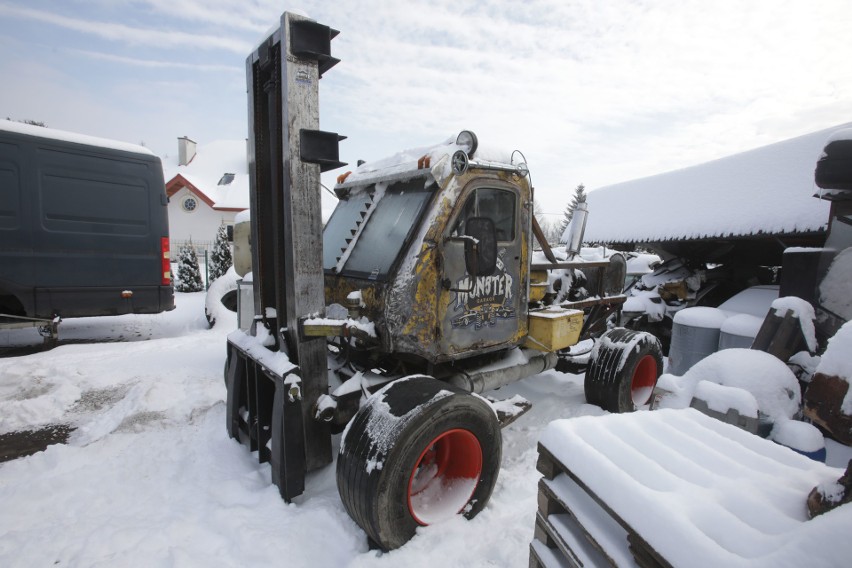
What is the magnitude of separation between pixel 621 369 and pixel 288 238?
3.71 meters

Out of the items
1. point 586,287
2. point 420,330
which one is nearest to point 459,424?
point 420,330

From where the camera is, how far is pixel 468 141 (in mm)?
3316

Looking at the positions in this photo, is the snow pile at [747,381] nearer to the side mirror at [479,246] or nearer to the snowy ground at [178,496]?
the snowy ground at [178,496]

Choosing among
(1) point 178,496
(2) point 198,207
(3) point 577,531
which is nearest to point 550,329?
(3) point 577,531

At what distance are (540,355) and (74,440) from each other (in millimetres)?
4453

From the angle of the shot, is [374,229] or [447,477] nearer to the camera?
[447,477]

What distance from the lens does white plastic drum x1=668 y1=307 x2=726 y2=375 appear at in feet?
19.7

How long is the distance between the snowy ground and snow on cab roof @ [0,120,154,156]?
3.64 metres

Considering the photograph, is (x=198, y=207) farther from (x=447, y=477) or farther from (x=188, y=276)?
(x=447, y=477)

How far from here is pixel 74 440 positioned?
150 inches

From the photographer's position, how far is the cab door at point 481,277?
10.1 feet

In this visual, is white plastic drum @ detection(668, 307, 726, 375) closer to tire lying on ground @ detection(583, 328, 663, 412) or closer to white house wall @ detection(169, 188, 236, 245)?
tire lying on ground @ detection(583, 328, 663, 412)

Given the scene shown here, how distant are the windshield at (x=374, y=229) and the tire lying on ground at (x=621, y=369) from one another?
297cm

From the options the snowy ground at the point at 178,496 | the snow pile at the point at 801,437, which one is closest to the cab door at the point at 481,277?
the snowy ground at the point at 178,496
